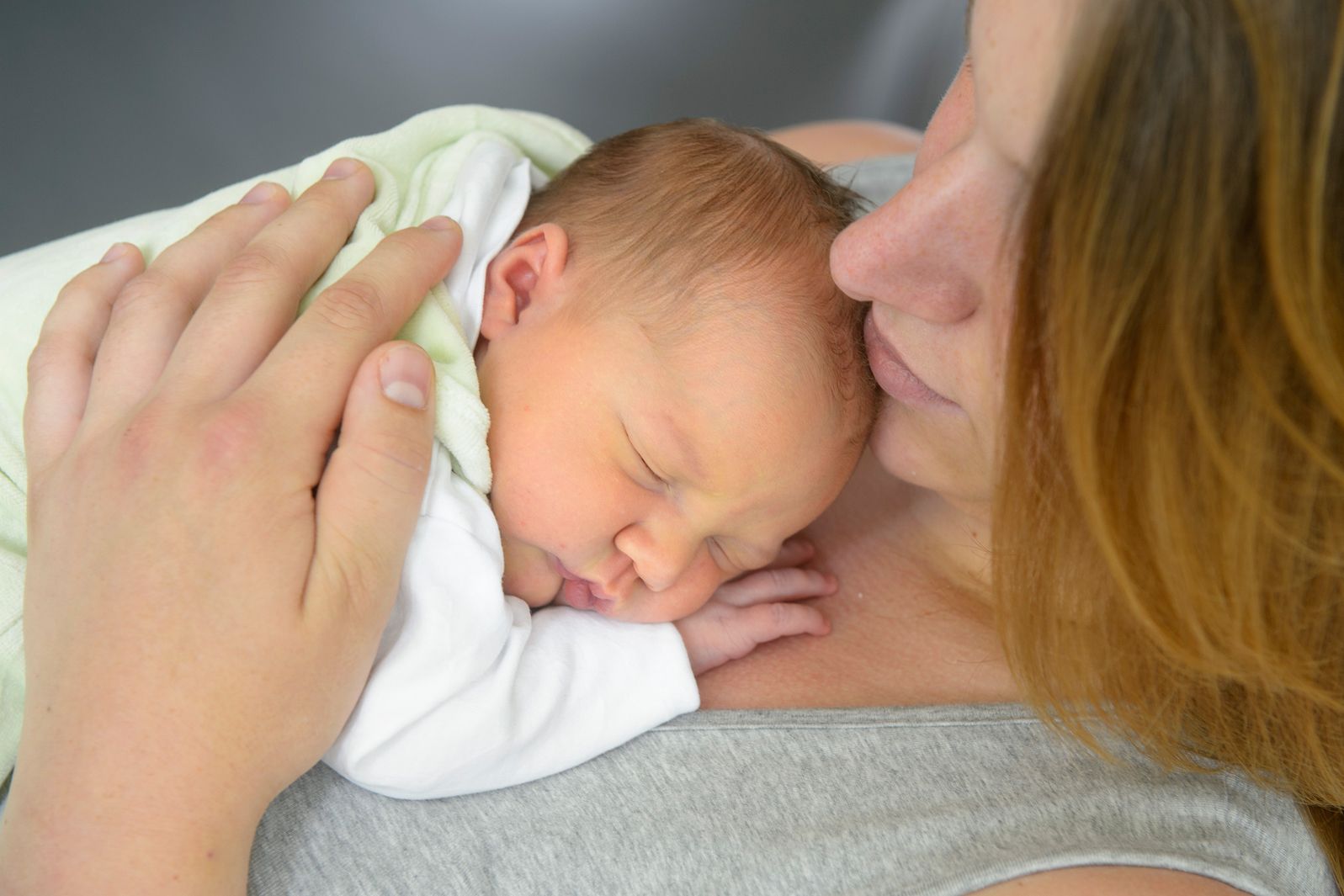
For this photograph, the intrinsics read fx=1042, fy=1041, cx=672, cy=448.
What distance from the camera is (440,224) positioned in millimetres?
1126

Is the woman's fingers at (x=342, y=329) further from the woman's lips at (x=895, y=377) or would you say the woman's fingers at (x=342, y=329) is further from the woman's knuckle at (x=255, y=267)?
the woman's lips at (x=895, y=377)

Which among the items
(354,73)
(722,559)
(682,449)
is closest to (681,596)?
(722,559)

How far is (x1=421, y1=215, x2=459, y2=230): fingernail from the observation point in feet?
3.68

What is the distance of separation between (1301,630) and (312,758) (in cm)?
81

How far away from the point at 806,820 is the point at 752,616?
11.2 inches

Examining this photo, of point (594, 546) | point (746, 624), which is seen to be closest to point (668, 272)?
point (594, 546)

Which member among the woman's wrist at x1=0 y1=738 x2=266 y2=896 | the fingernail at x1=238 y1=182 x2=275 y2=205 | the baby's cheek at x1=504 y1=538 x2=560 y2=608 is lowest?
the baby's cheek at x1=504 y1=538 x2=560 y2=608

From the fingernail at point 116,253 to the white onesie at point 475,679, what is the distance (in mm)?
365

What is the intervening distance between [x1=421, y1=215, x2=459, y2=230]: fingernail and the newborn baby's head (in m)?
0.08

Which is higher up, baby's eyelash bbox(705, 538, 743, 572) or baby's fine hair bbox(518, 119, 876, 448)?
baby's fine hair bbox(518, 119, 876, 448)

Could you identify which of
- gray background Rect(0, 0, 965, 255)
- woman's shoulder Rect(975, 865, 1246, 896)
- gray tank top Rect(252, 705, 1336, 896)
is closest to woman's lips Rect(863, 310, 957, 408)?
gray tank top Rect(252, 705, 1336, 896)

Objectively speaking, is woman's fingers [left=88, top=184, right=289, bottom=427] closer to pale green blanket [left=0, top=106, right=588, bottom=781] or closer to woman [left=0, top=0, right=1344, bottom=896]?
woman [left=0, top=0, right=1344, bottom=896]

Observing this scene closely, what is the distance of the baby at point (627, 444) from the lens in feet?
3.32

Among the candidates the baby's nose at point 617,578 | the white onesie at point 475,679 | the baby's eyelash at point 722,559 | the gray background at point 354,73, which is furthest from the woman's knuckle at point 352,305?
the gray background at point 354,73
